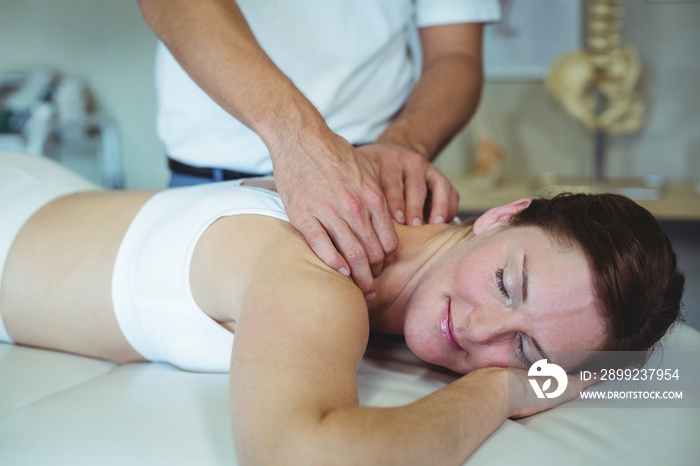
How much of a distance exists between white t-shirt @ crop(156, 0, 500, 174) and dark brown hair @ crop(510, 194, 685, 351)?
0.68 m

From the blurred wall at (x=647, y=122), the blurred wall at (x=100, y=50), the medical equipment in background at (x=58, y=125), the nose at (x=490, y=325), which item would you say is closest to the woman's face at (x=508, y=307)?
the nose at (x=490, y=325)

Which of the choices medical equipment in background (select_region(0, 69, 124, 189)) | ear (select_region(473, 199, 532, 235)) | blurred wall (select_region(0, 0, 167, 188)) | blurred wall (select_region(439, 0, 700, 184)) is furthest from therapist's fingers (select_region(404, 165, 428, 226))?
blurred wall (select_region(0, 0, 167, 188))

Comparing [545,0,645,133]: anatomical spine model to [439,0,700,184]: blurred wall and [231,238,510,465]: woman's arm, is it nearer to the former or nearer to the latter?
[439,0,700,184]: blurred wall

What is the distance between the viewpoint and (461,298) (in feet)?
4.27

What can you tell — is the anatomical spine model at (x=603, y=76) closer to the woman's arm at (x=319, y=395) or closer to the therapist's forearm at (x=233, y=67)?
the therapist's forearm at (x=233, y=67)

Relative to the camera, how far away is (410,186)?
156 centimetres

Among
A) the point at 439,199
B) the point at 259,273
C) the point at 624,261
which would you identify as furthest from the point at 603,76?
the point at 259,273

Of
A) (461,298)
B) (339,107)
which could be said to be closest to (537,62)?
(339,107)

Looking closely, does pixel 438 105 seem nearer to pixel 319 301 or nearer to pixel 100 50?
pixel 319 301

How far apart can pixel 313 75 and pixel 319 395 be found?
1057 mm

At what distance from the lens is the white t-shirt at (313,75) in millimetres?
1868

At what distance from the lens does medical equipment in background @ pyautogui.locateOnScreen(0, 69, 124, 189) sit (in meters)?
3.71

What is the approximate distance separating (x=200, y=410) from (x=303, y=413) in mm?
323

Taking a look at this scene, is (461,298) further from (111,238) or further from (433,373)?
(111,238)
